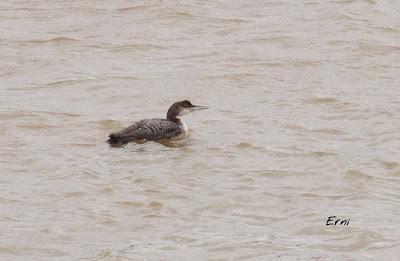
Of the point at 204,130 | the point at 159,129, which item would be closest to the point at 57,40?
the point at 204,130

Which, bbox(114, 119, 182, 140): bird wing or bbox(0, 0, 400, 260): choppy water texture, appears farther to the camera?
bbox(114, 119, 182, 140): bird wing

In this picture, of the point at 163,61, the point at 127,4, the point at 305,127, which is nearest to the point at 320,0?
the point at 127,4

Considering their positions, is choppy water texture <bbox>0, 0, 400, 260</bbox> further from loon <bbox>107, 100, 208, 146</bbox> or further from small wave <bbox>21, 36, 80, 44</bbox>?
loon <bbox>107, 100, 208, 146</bbox>

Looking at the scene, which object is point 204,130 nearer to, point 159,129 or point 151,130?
point 159,129

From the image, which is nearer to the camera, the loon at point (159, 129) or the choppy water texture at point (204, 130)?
the choppy water texture at point (204, 130)

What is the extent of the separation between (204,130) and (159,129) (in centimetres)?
111

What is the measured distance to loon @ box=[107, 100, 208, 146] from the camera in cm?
1786

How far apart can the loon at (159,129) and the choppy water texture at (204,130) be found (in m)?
0.16

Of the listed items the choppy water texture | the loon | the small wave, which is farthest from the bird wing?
the small wave

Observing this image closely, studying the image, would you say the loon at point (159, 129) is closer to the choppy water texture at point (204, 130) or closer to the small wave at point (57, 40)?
the choppy water texture at point (204, 130)

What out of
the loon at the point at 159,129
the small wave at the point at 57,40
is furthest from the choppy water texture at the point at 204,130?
the loon at the point at 159,129

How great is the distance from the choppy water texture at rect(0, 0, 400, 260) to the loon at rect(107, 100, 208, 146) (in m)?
0.16

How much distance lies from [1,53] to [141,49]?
2.61 m

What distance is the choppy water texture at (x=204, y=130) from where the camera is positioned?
45.0ft
